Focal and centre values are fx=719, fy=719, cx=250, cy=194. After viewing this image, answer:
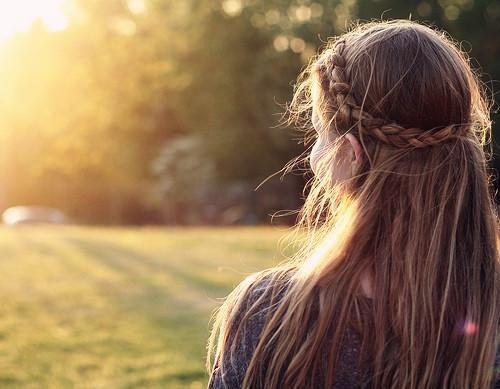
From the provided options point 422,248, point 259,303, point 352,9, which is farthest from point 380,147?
point 352,9

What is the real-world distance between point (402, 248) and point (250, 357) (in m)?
0.37

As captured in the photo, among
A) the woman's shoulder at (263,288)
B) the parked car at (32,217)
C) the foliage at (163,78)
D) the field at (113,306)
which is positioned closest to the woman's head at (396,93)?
the woman's shoulder at (263,288)

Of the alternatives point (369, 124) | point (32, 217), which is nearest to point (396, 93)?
point (369, 124)

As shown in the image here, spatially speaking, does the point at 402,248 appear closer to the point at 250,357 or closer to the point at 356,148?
the point at 356,148

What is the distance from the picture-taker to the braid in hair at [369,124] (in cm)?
138

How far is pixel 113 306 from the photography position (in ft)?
23.7

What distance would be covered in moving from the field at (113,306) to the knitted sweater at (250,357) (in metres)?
1.06

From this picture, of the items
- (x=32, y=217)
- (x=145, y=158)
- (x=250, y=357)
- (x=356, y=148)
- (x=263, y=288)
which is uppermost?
(x=356, y=148)

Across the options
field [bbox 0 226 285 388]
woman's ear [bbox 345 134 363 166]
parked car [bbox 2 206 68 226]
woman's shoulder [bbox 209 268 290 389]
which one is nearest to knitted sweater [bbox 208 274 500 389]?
woman's shoulder [bbox 209 268 290 389]

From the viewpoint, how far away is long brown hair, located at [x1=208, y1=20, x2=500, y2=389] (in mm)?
1353

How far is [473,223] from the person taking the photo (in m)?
1.42

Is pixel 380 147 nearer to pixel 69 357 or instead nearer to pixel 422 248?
pixel 422 248

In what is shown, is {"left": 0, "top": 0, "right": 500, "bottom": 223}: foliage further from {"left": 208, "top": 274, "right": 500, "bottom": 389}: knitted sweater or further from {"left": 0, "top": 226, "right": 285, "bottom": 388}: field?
{"left": 208, "top": 274, "right": 500, "bottom": 389}: knitted sweater

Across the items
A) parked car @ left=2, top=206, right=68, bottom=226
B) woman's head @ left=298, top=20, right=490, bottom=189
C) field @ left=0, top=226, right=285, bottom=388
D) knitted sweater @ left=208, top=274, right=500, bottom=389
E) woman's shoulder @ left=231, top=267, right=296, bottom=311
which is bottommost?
parked car @ left=2, top=206, right=68, bottom=226
